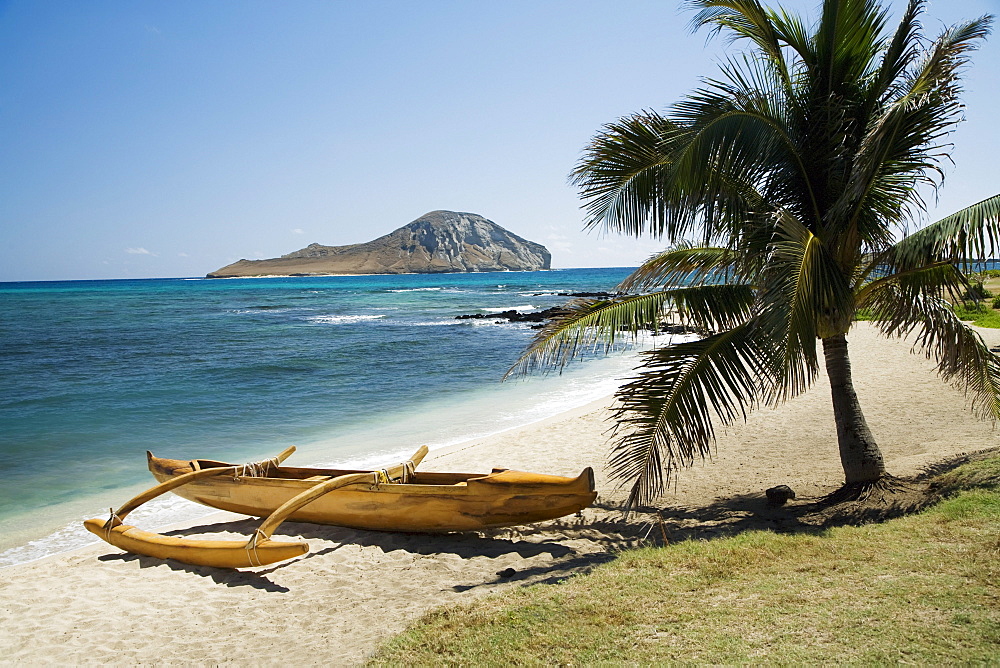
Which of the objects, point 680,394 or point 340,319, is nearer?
point 680,394

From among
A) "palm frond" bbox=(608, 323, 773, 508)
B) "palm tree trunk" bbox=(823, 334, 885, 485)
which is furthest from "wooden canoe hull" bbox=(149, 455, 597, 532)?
"palm tree trunk" bbox=(823, 334, 885, 485)

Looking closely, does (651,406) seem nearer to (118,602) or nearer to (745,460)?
(745,460)

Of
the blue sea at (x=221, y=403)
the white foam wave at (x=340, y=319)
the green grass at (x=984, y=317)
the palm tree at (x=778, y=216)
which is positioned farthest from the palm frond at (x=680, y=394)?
the white foam wave at (x=340, y=319)

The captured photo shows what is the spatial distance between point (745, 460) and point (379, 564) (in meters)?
5.53

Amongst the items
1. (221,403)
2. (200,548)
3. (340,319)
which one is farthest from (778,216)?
(340,319)

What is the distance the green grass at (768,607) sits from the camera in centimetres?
350

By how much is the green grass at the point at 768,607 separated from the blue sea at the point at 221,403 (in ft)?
17.3

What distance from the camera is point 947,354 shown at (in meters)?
6.79

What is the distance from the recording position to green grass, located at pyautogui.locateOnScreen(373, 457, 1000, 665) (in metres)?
3.50

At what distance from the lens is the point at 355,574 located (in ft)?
20.8

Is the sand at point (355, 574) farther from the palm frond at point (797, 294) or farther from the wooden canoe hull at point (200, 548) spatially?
the palm frond at point (797, 294)

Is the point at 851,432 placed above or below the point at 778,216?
below

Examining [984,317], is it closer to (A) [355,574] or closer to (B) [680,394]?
(B) [680,394]

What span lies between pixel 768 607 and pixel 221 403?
14839 millimetres
